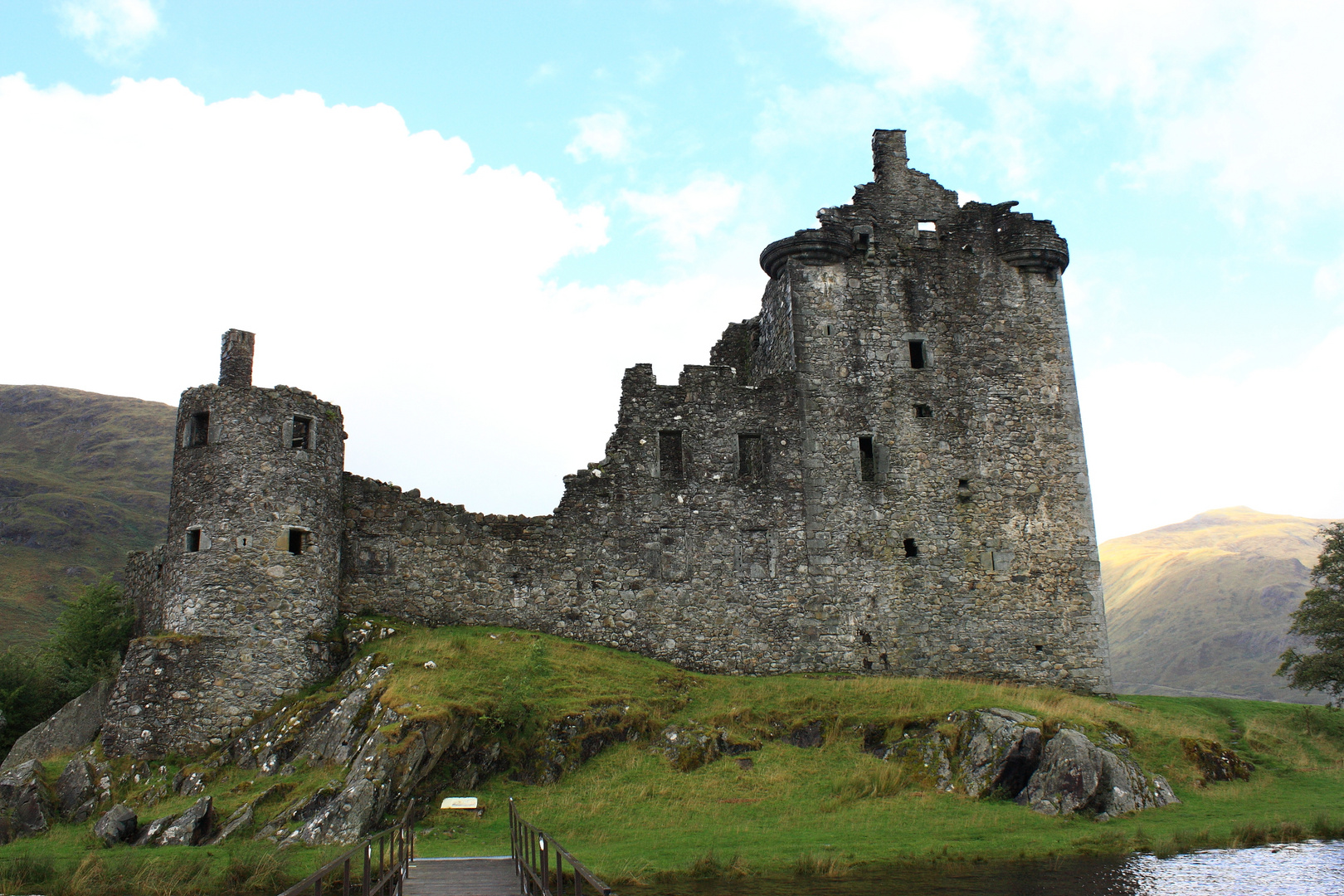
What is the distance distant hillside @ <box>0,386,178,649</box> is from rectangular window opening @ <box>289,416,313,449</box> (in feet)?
164

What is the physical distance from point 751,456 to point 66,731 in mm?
18626

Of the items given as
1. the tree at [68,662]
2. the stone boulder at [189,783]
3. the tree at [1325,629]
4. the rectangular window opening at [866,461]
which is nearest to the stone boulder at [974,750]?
the rectangular window opening at [866,461]

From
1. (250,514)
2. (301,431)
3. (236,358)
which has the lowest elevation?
(250,514)

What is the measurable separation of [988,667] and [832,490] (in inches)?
262

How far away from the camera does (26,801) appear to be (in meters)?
19.2

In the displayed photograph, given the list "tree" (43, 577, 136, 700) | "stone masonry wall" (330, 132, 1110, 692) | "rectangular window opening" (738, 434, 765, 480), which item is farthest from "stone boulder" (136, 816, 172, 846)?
"rectangular window opening" (738, 434, 765, 480)

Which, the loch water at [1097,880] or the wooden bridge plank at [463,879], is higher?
the wooden bridge plank at [463,879]

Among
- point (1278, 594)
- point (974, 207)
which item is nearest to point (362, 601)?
point (974, 207)

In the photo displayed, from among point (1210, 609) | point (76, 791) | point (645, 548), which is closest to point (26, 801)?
point (76, 791)

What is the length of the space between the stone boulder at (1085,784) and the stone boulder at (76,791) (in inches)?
750

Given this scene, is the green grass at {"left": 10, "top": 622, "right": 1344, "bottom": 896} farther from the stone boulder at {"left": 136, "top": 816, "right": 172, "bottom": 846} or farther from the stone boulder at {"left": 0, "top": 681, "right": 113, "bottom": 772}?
the stone boulder at {"left": 0, "top": 681, "right": 113, "bottom": 772}

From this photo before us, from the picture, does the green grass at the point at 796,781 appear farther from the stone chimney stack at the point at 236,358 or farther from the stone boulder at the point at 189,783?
the stone chimney stack at the point at 236,358

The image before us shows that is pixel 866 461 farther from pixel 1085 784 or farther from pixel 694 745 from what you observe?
pixel 1085 784

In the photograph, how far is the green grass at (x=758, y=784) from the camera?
15672 mm
